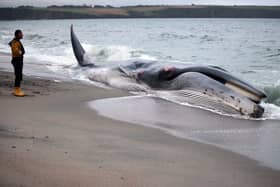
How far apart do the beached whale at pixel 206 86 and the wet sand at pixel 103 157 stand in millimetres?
2221

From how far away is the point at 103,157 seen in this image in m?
4.31

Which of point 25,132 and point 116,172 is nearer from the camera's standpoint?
point 116,172

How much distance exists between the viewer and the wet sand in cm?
359

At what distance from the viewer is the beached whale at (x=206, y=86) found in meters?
7.64

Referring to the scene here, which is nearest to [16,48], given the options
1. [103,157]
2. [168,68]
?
[168,68]

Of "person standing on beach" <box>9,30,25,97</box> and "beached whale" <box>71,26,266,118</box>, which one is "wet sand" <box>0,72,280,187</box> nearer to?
"person standing on beach" <box>9,30,25,97</box>

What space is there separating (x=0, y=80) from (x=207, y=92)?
15.4ft

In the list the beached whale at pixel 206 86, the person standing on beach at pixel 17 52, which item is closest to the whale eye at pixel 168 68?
the beached whale at pixel 206 86

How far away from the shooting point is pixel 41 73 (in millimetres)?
12766

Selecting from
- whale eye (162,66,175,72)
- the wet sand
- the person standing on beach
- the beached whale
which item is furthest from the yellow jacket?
whale eye (162,66,175,72)

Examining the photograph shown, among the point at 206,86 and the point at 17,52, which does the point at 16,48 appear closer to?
the point at 17,52

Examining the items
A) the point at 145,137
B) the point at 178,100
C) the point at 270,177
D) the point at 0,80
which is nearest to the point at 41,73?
the point at 0,80

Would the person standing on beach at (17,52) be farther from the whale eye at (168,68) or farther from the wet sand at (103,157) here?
the whale eye at (168,68)

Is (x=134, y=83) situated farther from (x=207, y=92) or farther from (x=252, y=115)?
(x=252, y=115)
